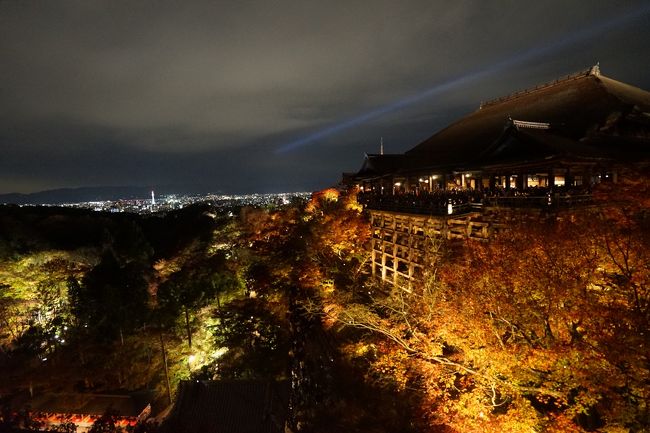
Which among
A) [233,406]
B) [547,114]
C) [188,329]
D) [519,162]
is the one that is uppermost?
[547,114]

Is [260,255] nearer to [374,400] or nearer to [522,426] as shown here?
[374,400]

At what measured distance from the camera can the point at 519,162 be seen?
1460cm

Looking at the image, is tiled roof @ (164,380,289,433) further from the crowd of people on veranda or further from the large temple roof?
the large temple roof

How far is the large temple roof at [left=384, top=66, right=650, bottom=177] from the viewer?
15859 millimetres

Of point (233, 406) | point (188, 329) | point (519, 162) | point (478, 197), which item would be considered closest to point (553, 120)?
point (519, 162)

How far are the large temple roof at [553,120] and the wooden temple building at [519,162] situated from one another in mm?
58

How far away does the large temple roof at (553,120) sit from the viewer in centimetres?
1586

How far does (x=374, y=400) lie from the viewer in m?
13.1

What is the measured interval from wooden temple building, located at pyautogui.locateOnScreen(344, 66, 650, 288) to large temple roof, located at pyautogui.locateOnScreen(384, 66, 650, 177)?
58mm

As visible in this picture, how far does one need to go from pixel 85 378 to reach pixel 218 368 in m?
8.33

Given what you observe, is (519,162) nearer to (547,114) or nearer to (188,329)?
(547,114)

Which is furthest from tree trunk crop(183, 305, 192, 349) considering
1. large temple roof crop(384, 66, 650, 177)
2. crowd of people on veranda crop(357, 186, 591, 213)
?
large temple roof crop(384, 66, 650, 177)

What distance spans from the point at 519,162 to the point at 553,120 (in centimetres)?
738

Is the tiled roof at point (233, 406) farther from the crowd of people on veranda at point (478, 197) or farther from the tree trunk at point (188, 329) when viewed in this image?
the crowd of people on veranda at point (478, 197)
